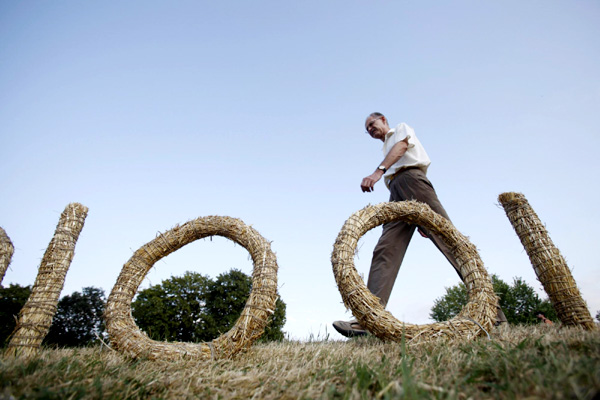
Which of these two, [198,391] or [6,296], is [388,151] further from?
[6,296]

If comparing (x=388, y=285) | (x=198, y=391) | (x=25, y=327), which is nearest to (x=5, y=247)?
(x=25, y=327)

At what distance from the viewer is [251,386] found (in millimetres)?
1968

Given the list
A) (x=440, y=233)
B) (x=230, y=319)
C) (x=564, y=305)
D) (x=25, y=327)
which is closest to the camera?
(x=25, y=327)

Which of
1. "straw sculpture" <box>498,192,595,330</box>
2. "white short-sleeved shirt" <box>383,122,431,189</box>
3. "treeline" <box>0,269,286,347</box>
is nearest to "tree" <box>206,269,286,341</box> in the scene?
"treeline" <box>0,269,286,347</box>

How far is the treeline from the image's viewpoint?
9234mm

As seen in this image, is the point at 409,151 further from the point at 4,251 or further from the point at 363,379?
the point at 4,251

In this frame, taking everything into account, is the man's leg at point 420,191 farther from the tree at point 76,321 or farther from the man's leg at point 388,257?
the tree at point 76,321

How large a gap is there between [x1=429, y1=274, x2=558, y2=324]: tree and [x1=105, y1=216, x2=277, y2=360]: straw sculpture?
28.3ft

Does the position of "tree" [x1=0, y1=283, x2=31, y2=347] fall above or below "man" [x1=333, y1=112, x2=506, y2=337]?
below

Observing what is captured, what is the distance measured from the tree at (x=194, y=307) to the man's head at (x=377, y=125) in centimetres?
594

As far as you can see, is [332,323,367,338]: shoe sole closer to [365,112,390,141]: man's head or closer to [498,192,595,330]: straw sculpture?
[498,192,595,330]: straw sculpture

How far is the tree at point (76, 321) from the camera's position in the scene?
9.95m

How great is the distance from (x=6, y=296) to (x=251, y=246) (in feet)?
32.5

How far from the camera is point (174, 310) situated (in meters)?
9.41
